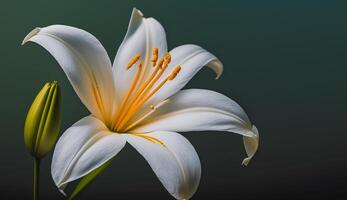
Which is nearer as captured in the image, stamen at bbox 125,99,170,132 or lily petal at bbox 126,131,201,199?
lily petal at bbox 126,131,201,199

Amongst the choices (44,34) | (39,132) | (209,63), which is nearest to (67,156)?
(39,132)

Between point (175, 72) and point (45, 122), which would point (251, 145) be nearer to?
point (175, 72)

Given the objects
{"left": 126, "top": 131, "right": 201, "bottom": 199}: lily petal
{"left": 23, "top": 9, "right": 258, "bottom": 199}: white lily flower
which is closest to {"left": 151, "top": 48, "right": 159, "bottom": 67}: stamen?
{"left": 23, "top": 9, "right": 258, "bottom": 199}: white lily flower

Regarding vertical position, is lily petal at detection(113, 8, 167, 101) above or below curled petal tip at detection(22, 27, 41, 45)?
below

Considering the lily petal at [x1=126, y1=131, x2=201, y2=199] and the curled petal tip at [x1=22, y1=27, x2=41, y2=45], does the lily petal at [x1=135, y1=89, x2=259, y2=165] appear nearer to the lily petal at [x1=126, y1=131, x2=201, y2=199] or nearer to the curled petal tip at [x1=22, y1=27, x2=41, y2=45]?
the lily petal at [x1=126, y1=131, x2=201, y2=199]

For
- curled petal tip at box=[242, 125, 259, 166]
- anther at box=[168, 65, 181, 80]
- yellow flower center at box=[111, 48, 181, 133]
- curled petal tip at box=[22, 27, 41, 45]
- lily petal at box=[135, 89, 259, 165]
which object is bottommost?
curled petal tip at box=[242, 125, 259, 166]
